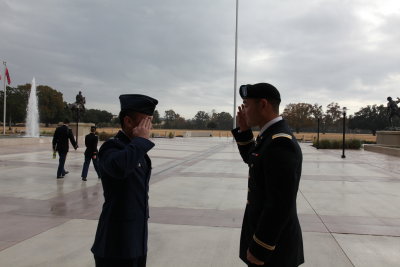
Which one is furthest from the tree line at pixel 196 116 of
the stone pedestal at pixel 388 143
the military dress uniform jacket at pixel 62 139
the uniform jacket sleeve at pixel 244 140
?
the uniform jacket sleeve at pixel 244 140

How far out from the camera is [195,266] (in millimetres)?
3850

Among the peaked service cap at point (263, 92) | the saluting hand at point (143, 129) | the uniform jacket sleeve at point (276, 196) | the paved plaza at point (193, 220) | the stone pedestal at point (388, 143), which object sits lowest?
the paved plaza at point (193, 220)

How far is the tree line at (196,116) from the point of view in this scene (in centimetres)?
7456

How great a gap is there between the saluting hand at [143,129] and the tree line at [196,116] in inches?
2229

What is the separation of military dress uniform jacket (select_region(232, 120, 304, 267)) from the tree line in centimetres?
5688

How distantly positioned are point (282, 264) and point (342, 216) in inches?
185

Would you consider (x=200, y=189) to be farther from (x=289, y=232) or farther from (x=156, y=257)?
(x=289, y=232)

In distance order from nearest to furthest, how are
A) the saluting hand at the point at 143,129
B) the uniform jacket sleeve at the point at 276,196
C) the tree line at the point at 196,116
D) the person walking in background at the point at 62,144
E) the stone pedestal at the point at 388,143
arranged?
the uniform jacket sleeve at the point at 276,196 < the saluting hand at the point at 143,129 < the person walking in background at the point at 62,144 < the stone pedestal at the point at 388,143 < the tree line at the point at 196,116

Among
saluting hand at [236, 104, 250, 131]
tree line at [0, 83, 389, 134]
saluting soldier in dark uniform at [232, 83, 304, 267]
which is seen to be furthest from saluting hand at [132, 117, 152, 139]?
tree line at [0, 83, 389, 134]

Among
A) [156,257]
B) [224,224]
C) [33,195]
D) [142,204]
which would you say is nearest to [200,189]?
[224,224]

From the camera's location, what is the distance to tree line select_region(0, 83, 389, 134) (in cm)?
7456

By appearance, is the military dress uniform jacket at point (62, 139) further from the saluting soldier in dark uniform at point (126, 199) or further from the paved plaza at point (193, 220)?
the saluting soldier in dark uniform at point (126, 199)

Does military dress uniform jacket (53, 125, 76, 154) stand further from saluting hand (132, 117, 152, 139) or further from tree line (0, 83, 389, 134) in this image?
tree line (0, 83, 389, 134)

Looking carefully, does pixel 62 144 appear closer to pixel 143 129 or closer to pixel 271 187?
Answer: pixel 143 129
